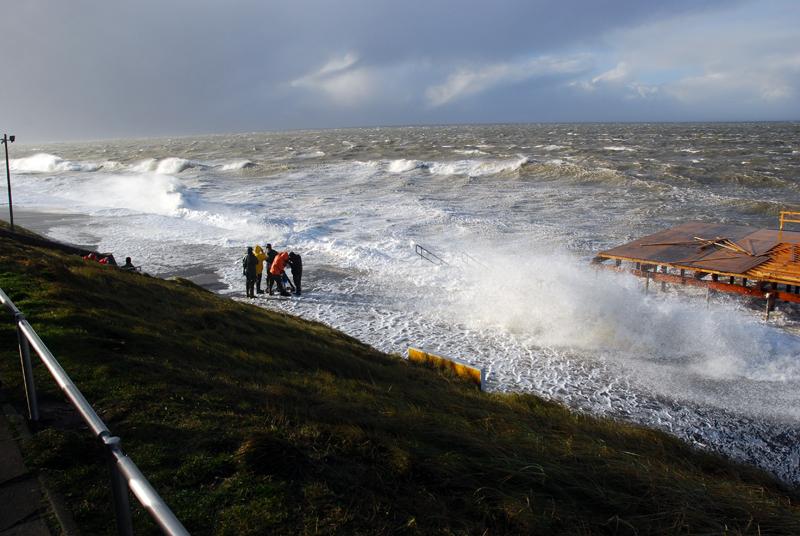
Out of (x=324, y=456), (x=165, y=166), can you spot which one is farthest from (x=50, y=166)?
(x=324, y=456)

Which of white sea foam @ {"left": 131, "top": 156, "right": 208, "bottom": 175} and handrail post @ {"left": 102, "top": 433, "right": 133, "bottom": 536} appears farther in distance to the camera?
white sea foam @ {"left": 131, "top": 156, "right": 208, "bottom": 175}

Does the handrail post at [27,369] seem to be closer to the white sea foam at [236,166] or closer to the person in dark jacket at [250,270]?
the person in dark jacket at [250,270]

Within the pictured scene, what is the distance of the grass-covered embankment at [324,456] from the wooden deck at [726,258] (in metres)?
8.48

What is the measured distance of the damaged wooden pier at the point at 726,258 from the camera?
14.0 m

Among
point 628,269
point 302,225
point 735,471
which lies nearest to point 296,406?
point 735,471

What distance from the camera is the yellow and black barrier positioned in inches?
372

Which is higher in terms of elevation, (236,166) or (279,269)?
(236,166)

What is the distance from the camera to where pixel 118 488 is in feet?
6.93

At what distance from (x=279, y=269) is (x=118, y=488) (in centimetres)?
1479

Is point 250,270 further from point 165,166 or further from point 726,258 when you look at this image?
point 165,166

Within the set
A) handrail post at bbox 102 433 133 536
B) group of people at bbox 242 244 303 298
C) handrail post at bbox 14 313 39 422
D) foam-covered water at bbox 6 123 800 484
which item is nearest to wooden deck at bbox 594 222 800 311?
foam-covered water at bbox 6 123 800 484

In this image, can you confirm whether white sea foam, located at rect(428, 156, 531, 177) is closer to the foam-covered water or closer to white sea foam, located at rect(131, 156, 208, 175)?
the foam-covered water

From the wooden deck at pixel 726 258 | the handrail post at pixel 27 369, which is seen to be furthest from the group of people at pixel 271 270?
the handrail post at pixel 27 369

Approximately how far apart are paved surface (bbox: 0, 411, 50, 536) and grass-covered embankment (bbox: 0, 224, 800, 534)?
10 cm
